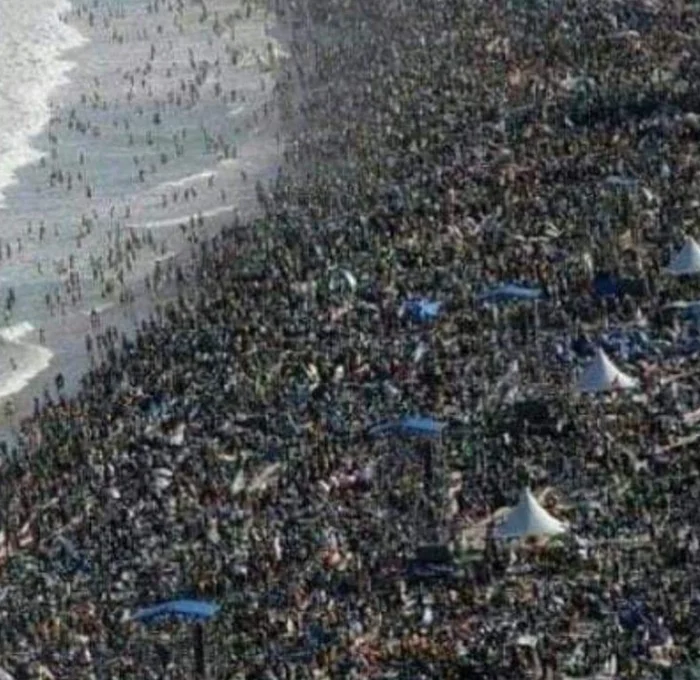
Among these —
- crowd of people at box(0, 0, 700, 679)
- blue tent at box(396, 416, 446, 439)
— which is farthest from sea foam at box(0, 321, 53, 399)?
blue tent at box(396, 416, 446, 439)

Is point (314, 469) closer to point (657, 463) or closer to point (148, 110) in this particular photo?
point (657, 463)

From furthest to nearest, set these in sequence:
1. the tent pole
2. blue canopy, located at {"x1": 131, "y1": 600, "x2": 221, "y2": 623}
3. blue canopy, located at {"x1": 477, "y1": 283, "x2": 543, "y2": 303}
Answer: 1. blue canopy, located at {"x1": 477, "y1": 283, "x2": 543, "y2": 303}
2. blue canopy, located at {"x1": 131, "y1": 600, "x2": 221, "y2": 623}
3. the tent pole

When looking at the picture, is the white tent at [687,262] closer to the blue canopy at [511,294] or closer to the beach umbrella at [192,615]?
the blue canopy at [511,294]

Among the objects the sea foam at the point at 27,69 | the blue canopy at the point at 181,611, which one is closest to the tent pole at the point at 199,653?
the blue canopy at the point at 181,611

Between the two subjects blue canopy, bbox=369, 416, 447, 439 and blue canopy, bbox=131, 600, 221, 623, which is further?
blue canopy, bbox=369, 416, 447, 439

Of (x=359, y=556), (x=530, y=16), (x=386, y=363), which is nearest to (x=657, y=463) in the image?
(x=359, y=556)

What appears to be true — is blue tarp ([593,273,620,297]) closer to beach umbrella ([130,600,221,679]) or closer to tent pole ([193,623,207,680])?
beach umbrella ([130,600,221,679])
